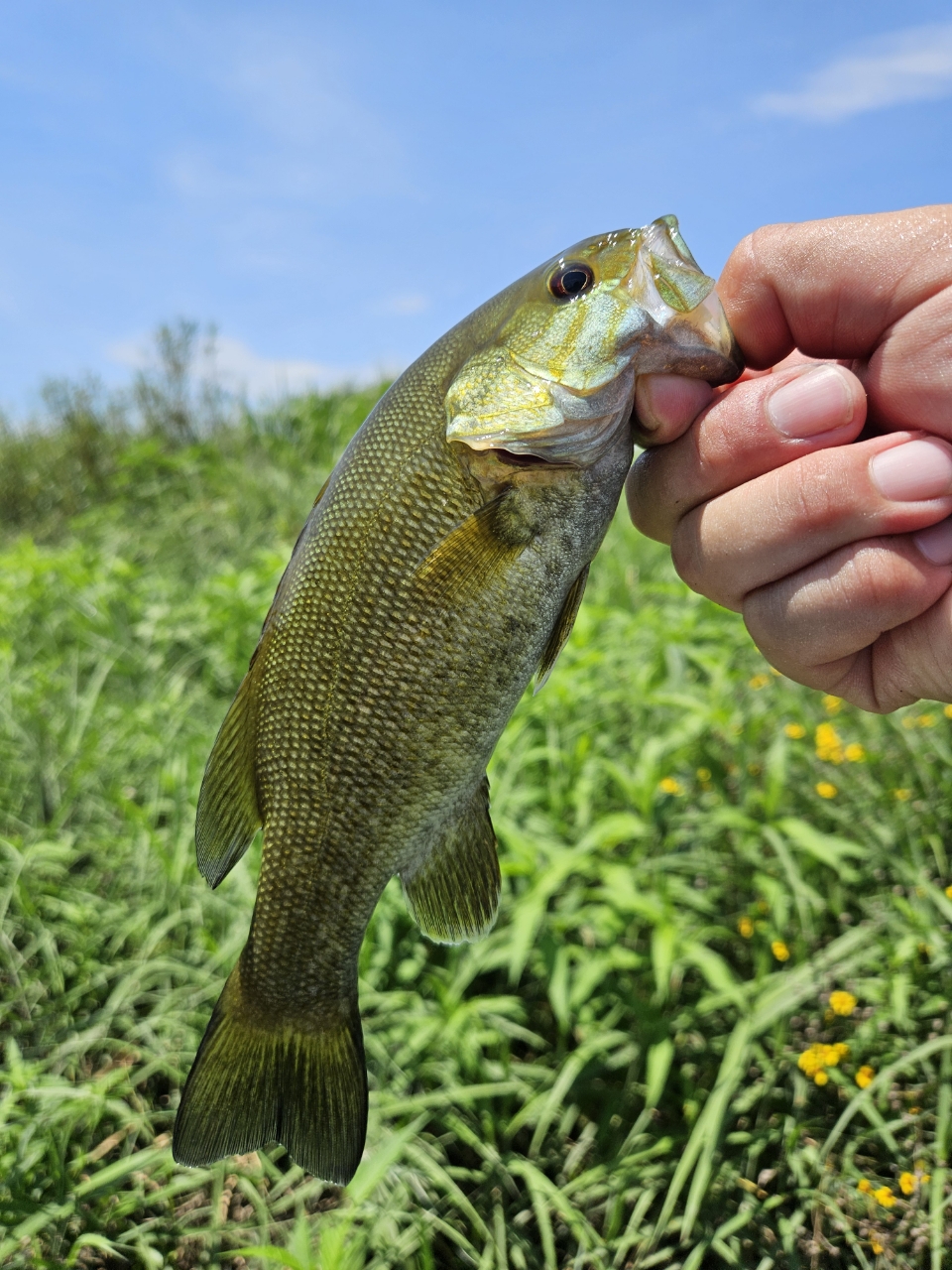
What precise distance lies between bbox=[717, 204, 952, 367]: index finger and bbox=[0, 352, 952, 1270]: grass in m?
1.52

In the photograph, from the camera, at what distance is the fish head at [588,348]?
1404 millimetres

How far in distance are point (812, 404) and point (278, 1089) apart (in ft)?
4.78

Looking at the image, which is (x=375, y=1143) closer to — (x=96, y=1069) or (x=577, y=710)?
(x=96, y=1069)

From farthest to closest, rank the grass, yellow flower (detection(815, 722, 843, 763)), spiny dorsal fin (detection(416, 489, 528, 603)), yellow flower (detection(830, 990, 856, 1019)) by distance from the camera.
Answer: yellow flower (detection(815, 722, 843, 763)) < yellow flower (detection(830, 990, 856, 1019)) < the grass < spiny dorsal fin (detection(416, 489, 528, 603))

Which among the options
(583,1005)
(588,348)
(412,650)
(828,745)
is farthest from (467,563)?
(828,745)

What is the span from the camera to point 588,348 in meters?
1.44

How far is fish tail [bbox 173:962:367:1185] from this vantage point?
4.72 ft

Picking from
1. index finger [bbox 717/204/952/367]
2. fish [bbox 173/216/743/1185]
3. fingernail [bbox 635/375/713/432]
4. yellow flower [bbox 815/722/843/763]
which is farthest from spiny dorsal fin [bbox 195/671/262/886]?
yellow flower [bbox 815/722/843/763]

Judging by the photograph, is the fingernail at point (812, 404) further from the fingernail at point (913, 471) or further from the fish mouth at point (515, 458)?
the fish mouth at point (515, 458)

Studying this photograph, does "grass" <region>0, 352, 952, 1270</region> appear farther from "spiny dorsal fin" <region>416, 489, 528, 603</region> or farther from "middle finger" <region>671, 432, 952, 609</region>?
"spiny dorsal fin" <region>416, 489, 528, 603</region>

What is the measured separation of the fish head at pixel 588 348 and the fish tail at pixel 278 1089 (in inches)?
39.0

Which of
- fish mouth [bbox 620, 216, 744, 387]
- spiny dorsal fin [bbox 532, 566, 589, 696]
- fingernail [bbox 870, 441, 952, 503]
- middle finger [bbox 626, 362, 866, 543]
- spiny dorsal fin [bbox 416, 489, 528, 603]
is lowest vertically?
spiny dorsal fin [bbox 532, 566, 589, 696]

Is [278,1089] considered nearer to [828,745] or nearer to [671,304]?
[671,304]

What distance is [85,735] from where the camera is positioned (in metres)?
4.23
